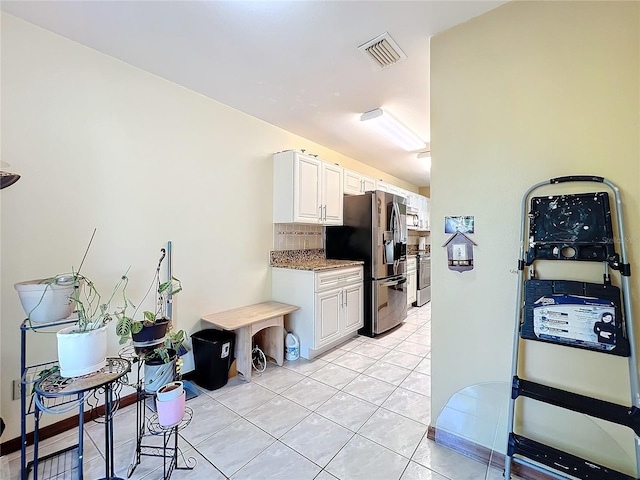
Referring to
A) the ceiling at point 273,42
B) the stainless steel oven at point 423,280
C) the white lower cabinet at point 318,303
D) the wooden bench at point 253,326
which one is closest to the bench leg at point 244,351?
the wooden bench at point 253,326

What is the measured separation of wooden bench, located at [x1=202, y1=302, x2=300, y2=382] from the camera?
252cm

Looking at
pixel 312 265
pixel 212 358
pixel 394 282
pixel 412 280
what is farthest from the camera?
pixel 412 280

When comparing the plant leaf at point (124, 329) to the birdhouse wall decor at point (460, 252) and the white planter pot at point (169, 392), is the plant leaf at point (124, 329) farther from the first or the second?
the birdhouse wall decor at point (460, 252)

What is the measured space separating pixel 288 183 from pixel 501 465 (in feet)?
9.33

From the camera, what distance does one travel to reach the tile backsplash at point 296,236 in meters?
3.42

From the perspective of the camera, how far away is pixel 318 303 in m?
2.97

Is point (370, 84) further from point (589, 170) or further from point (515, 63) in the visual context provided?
point (589, 170)

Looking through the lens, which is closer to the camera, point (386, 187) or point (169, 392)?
point (169, 392)

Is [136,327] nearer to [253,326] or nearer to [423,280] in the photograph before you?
[253,326]

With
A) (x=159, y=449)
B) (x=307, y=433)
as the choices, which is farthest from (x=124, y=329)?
(x=307, y=433)

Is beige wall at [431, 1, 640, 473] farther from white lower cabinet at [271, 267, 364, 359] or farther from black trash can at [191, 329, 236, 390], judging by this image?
black trash can at [191, 329, 236, 390]

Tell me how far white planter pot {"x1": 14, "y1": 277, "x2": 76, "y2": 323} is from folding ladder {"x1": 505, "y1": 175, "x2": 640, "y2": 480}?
7.63 ft

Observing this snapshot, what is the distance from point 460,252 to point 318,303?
167 cm

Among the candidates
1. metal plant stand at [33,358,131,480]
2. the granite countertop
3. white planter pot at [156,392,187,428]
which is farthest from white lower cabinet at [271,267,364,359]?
metal plant stand at [33,358,131,480]
